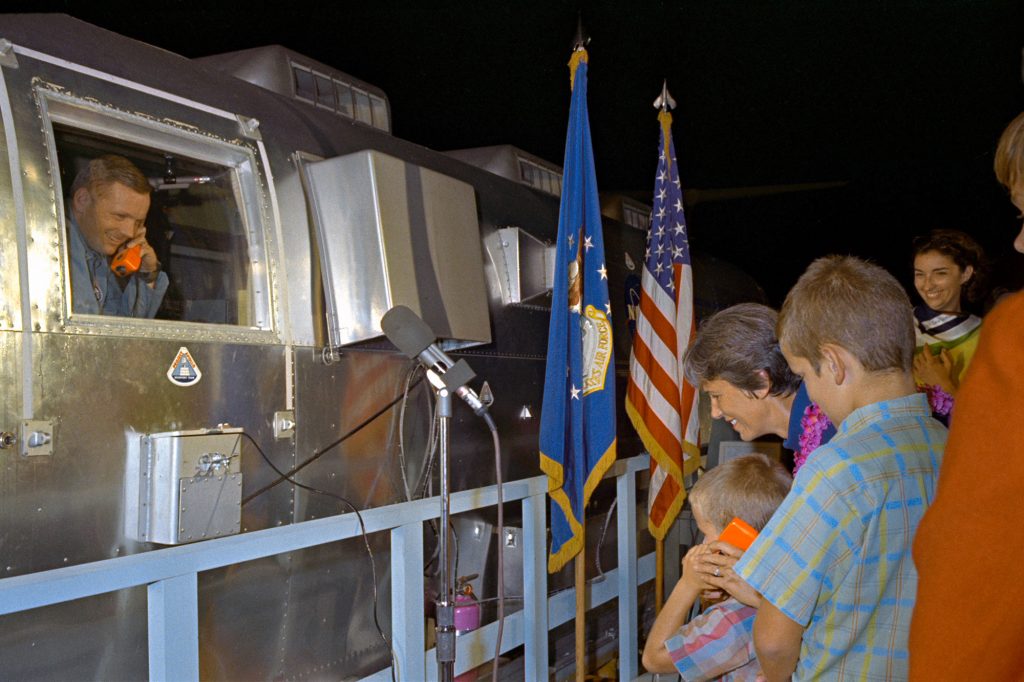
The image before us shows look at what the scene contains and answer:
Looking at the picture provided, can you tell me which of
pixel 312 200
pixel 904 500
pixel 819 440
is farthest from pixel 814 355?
pixel 312 200

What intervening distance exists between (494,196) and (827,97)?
187 inches

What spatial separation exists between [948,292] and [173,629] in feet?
11.2

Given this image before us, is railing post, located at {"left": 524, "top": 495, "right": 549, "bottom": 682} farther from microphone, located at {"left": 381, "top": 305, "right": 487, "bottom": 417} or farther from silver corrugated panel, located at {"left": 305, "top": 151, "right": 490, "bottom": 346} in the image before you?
microphone, located at {"left": 381, "top": 305, "right": 487, "bottom": 417}

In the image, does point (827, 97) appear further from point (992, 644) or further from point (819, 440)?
point (992, 644)

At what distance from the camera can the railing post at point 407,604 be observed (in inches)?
134

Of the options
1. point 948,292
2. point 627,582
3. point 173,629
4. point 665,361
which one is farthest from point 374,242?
point 627,582

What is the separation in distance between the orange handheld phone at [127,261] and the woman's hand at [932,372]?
272 cm

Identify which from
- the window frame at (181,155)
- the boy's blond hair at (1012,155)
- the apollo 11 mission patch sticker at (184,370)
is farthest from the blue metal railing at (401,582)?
the boy's blond hair at (1012,155)

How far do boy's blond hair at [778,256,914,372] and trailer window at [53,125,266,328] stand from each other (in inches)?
78.9

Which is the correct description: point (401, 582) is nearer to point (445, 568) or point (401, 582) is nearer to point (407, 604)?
point (407, 604)

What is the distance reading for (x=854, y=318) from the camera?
168 cm

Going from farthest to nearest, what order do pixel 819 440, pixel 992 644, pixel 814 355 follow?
pixel 819 440
pixel 814 355
pixel 992 644

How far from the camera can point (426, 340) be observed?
276 cm

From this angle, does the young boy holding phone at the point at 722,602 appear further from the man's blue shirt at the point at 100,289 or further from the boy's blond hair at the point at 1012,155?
the man's blue shirt at the point at 100,289
